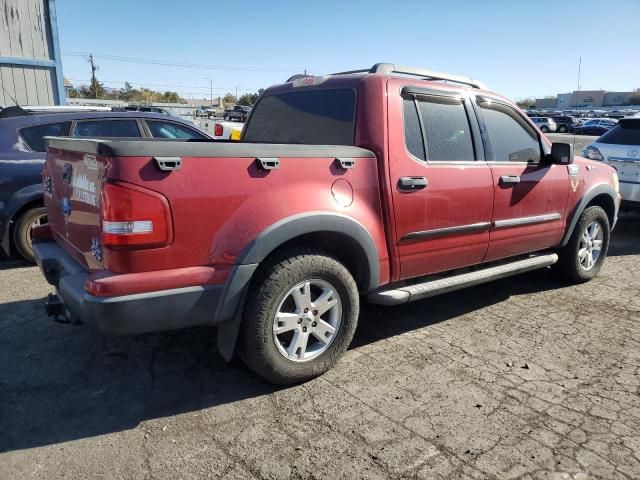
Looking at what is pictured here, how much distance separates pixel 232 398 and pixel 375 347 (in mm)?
1178

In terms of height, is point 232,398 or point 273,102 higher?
point 273,102

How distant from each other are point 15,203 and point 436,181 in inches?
168

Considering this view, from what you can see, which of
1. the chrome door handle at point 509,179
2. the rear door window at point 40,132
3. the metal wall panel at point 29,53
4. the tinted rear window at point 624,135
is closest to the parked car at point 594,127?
the tinted rear window at point 624,135

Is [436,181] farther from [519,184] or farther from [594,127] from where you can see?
[594,127]

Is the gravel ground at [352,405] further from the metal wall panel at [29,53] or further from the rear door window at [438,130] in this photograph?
the metal wall panel at [29,53]

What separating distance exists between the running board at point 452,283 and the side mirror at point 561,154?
2.85ft

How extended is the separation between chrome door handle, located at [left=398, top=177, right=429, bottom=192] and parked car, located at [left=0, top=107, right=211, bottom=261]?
389cm

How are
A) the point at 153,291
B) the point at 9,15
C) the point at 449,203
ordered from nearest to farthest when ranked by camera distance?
the point at 153,291 → the point at 449,203 → the point at 9,15

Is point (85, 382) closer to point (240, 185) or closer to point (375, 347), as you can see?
point (240, 185)

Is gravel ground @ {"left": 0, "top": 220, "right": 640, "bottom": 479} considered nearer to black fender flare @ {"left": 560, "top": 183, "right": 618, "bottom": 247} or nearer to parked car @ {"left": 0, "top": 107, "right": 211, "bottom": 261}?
black fender flare @ {"left": 560, "top": 183, "right": 618, "bottom": 247}

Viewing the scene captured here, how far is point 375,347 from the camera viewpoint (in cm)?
377

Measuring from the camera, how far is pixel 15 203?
5.26 metres

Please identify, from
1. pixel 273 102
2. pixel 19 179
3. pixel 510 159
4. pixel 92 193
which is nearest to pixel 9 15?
pixel 19 179

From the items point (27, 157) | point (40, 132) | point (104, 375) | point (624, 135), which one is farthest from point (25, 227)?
point (624, 135)
